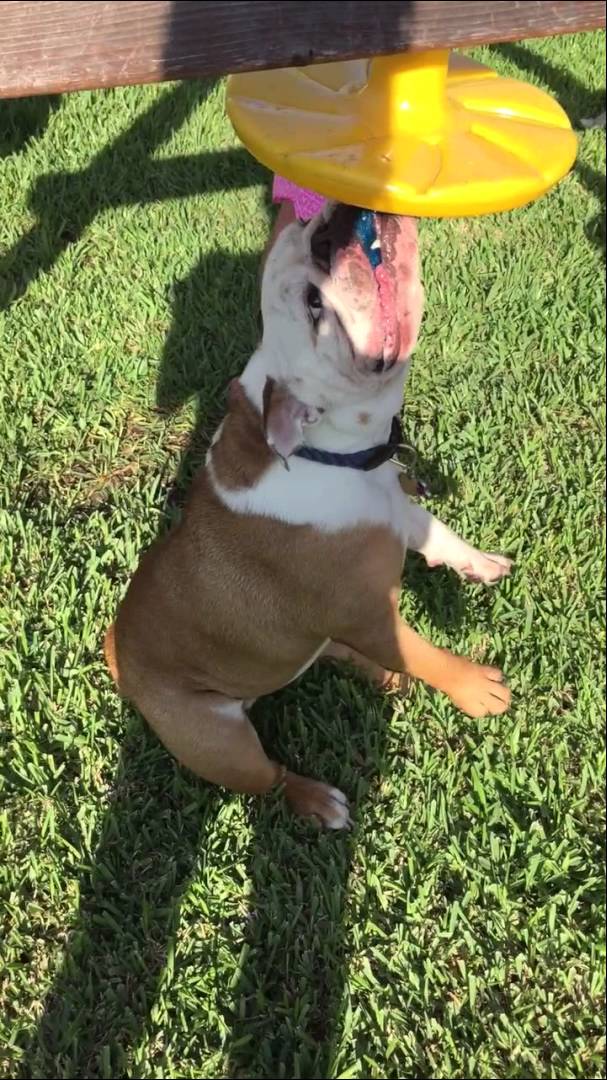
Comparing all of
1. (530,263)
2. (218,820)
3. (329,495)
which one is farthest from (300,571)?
(530,263)

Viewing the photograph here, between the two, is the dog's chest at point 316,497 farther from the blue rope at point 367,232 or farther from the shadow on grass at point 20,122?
the shadow on grass at point 20,122

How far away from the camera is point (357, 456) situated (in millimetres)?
2346

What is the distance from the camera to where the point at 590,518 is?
3.45 m

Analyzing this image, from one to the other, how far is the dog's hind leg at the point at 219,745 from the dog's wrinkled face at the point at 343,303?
1096 millimetres

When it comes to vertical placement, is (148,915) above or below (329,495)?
below

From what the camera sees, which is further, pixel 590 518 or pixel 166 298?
pixel 166 298

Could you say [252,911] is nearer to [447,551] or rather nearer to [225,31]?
[447,551]

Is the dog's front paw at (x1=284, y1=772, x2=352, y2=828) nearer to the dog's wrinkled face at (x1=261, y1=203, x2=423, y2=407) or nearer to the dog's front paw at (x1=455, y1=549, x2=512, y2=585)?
the dog's front paw at (x1=455, y1=549, x2=512, y2=585)

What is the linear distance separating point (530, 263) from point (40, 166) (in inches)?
114

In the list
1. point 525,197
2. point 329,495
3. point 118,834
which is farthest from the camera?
point 118,834

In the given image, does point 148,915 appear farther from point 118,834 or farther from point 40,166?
point 40,166

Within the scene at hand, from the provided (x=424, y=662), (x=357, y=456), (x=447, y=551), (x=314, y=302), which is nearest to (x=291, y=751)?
(x=424, y=662)

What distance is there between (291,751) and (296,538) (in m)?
0.94

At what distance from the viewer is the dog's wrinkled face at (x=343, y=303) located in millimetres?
2053
